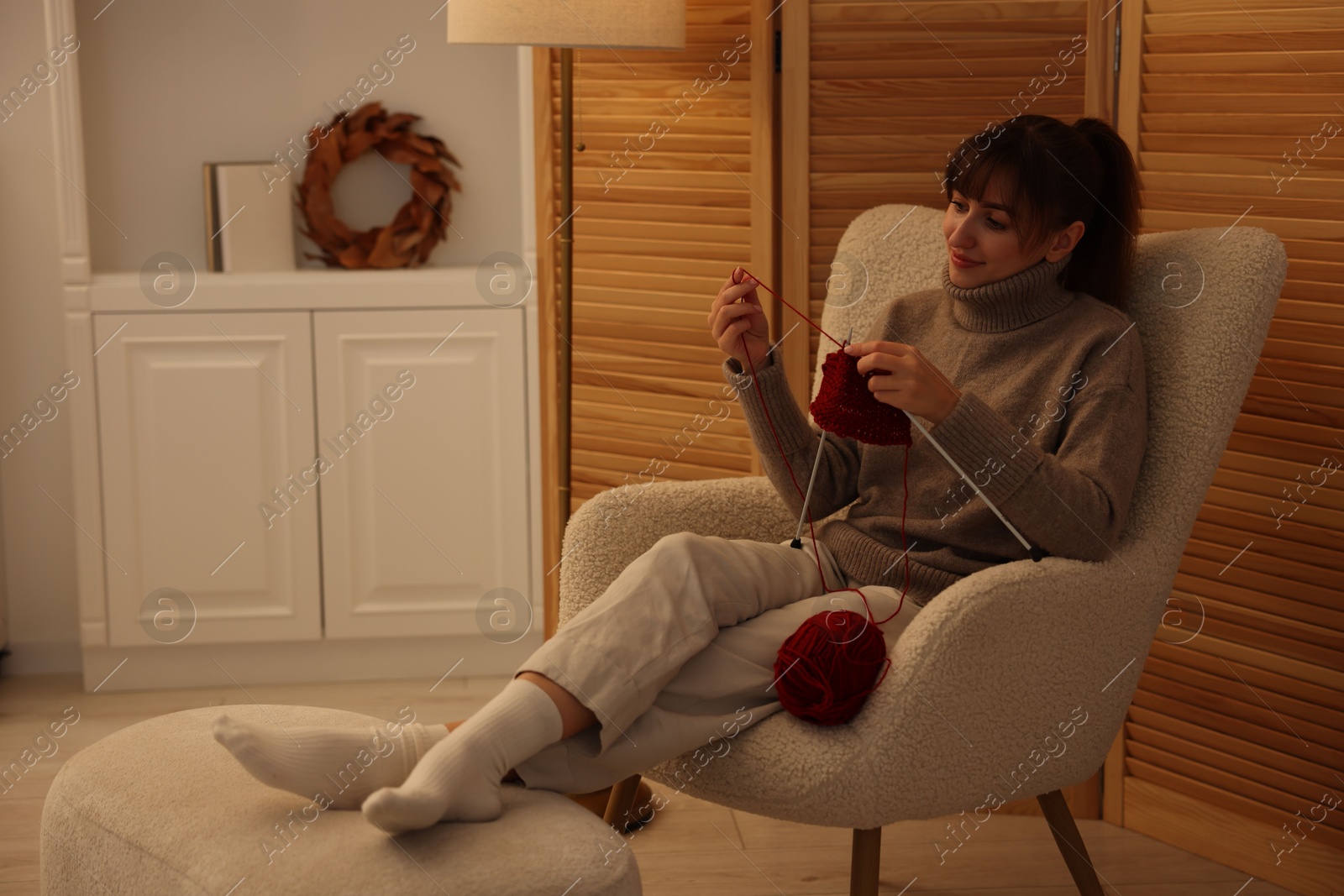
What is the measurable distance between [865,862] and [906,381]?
1.70 ft

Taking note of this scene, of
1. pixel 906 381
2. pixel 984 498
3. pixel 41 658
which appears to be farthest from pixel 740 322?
pixel 41 658

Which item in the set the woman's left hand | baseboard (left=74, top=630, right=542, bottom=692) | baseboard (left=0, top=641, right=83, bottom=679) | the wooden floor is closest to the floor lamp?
the woman's left hand

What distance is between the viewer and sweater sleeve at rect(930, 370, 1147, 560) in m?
1.38

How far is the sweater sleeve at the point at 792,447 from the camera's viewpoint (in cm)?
163

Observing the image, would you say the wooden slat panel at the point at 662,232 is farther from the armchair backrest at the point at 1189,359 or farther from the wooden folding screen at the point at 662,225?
the armchair backrest at the point at 1189,359

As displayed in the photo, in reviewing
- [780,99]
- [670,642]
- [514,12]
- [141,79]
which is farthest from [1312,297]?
[141,79]

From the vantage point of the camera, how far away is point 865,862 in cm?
138

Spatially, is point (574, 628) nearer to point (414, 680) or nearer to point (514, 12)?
point (514, 12)

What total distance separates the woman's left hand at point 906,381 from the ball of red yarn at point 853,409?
0.14 ft

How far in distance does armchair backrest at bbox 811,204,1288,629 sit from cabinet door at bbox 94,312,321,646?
162 centimetres

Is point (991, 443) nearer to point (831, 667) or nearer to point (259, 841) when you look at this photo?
point (831, 667)

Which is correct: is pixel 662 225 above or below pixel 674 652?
above

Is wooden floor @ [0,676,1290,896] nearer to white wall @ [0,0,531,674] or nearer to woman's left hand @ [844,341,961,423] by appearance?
white wall @ [0,0,531,674]

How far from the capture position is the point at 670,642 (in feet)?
4.43
